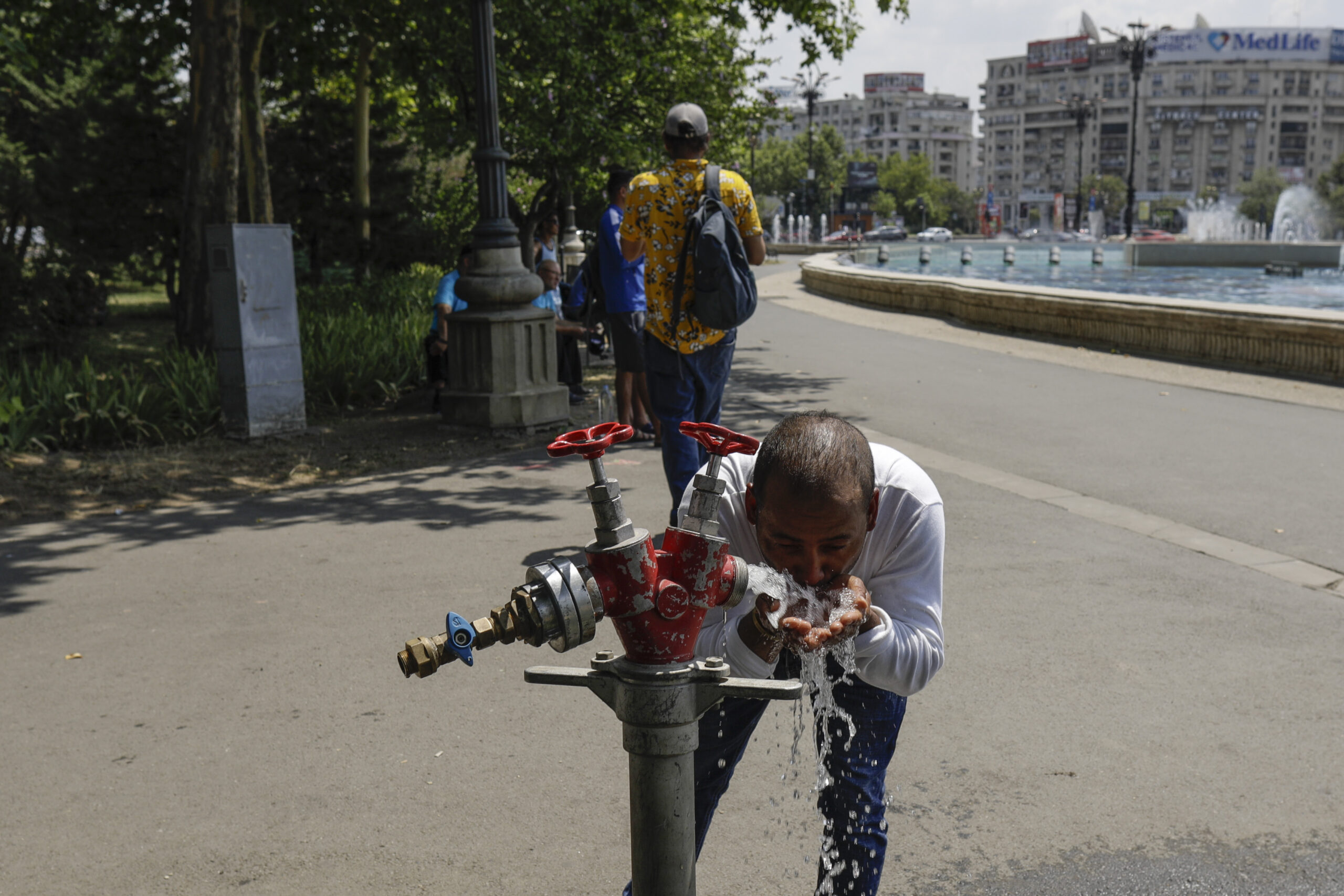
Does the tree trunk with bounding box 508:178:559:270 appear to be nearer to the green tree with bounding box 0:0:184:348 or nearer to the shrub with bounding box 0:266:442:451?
the shrub with bounding box 0:266:442:451

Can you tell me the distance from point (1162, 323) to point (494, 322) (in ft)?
24.9

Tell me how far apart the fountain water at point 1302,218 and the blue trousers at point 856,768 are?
310ft

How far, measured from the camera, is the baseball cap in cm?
509

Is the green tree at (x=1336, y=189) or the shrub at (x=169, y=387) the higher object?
the green tree at (x=1336, y=189)

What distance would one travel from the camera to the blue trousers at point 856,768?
A: 2.16 m

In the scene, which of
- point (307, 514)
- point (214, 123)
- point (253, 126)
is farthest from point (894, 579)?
point (253, 126)

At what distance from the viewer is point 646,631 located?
59.9 inches

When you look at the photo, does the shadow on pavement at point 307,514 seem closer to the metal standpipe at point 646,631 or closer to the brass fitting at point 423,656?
the metal standpipe at point 646,631

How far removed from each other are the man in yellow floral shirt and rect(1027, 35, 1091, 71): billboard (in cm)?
17630

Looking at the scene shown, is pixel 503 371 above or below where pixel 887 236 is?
below

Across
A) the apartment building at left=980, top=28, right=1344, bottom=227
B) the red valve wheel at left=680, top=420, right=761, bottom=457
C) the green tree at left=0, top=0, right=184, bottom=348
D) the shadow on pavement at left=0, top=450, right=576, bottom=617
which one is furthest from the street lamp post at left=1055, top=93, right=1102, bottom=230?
the red valve wheel at left=680, top=420, right=761, bottom=457

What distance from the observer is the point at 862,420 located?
9.02 m

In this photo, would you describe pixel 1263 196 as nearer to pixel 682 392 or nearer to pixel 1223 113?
pixel 1223 113

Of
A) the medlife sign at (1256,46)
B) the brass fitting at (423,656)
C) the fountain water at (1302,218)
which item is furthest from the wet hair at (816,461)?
the medlife sign at (1256,46)
